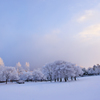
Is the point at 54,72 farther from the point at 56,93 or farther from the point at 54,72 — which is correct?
the point at 56,93

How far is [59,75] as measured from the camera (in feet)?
136

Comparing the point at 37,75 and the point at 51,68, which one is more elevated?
the point at 51,68

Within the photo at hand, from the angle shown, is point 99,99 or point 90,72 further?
point 90,72

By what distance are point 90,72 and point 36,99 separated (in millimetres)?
108357

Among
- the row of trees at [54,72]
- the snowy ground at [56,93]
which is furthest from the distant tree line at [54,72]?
the snowy ground at [56,93]

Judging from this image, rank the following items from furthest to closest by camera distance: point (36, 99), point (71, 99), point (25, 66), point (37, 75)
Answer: point (25, 66)
point (37, 75)
point (36, 99)
point (71, 99)

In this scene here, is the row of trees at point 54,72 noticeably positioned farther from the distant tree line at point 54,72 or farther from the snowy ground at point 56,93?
the snowy ground at point 56,93

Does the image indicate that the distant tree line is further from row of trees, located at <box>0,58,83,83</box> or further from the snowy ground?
the snowy ground

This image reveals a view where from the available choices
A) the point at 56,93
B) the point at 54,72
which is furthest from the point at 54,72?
the point at 56,93

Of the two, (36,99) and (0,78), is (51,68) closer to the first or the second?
(0,78)

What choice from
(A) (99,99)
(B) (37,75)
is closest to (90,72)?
(B) (37,75)

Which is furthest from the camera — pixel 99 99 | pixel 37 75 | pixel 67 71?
pixel 37 75

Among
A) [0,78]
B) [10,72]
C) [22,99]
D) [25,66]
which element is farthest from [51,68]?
[25,66]

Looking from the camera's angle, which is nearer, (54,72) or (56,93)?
(56,93)
